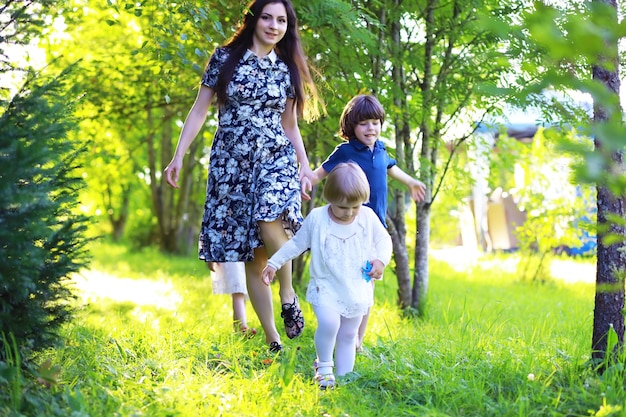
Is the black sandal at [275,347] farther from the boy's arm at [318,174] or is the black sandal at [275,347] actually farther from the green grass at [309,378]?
the boy's arm at [318,174]

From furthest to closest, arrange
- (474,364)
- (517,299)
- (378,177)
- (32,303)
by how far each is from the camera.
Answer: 1. (517,299)
2. (378,177)
3. (474,364)
4. (32,303)

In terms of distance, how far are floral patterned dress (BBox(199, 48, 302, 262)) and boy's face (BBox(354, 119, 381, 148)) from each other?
42cm

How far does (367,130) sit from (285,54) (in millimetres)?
723

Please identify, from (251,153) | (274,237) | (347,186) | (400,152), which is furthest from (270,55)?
(400,152)

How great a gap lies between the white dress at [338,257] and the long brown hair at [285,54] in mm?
1129

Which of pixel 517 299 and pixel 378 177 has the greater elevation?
pixel 378 177

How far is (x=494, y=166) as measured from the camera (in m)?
→ 7.24

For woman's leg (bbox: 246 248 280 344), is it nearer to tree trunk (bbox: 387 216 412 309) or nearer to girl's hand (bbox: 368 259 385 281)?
girl's hand (bbox: 368 259 385 281)

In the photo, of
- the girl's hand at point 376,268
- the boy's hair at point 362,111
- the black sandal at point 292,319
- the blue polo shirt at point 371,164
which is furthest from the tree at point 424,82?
the girl's hand at point 376,268

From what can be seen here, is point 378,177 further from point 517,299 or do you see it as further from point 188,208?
point 188,208

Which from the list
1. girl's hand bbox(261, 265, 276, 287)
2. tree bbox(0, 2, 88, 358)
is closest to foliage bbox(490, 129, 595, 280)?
girl's hand bbox(261, 265, 276, 287)

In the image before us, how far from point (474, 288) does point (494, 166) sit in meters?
2.34

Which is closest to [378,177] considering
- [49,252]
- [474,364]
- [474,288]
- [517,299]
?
[474,364]

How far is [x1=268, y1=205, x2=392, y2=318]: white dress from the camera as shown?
3697 millimetres
